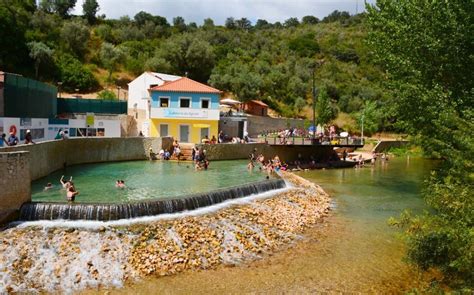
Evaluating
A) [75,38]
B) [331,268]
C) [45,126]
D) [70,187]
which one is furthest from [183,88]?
Result: [75,38]

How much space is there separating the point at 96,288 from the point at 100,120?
1105 inches

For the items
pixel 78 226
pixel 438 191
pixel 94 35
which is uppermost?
pixel 94 35

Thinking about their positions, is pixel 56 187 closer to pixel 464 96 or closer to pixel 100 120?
pixel 100 120

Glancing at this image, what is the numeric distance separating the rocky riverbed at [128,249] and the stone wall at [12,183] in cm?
100

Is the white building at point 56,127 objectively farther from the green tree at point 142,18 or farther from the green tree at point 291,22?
the green tree at point 291,22

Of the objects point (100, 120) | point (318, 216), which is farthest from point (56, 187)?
point (100, 120)

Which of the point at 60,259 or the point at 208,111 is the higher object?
the point at 208,111

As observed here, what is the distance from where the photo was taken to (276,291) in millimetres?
13758

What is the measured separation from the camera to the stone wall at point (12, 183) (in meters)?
16.8

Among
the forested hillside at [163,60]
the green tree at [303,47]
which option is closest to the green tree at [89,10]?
the forested hillside at [163,60]

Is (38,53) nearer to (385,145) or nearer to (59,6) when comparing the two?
(59,6)

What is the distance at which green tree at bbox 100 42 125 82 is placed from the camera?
73.0 m

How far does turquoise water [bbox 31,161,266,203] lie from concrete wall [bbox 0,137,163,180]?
0.72 meters

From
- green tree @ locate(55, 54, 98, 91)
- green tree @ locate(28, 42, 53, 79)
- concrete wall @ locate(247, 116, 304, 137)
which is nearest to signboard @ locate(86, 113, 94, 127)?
concrete wall @ locate(247, 116, 304, 137)
